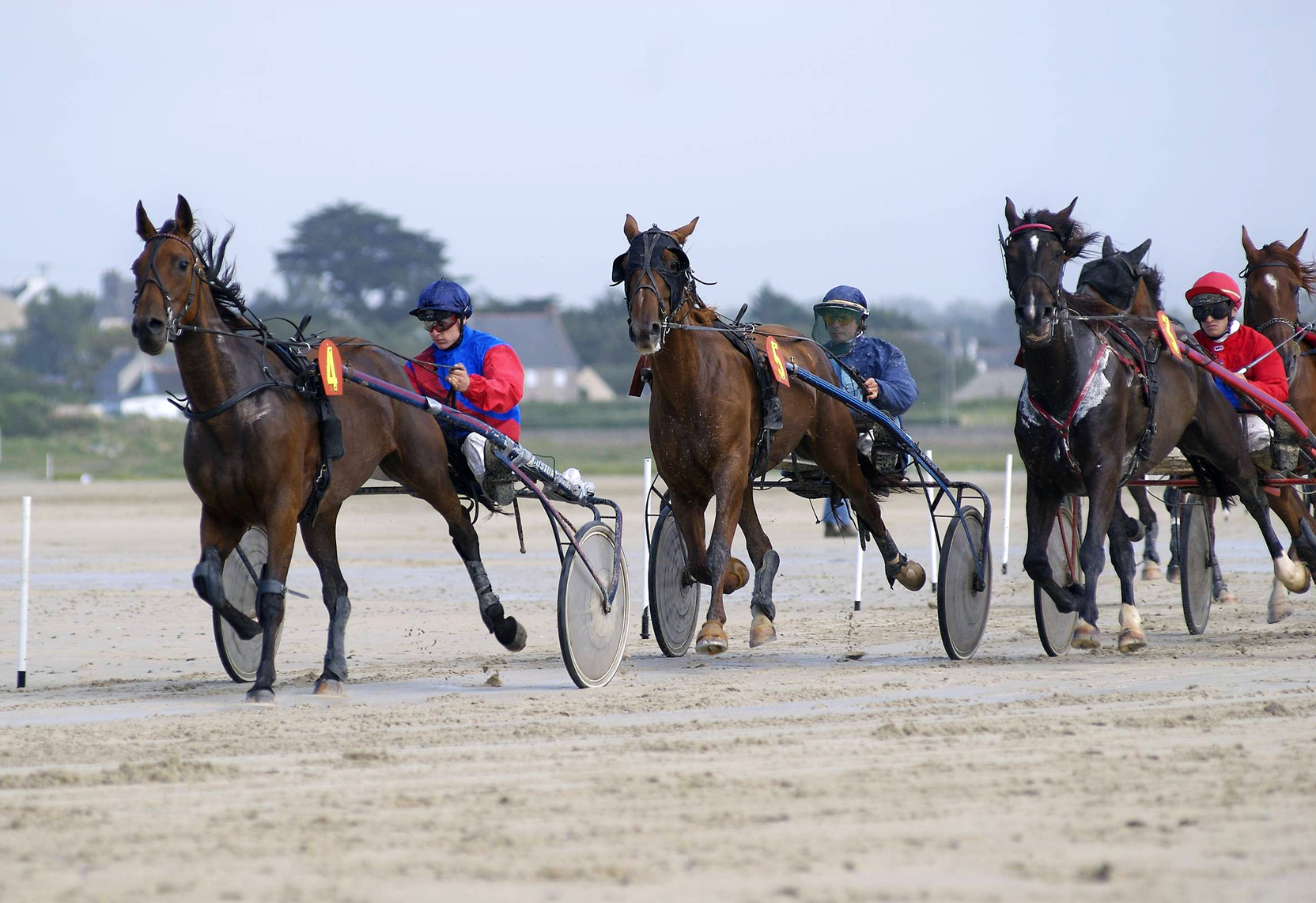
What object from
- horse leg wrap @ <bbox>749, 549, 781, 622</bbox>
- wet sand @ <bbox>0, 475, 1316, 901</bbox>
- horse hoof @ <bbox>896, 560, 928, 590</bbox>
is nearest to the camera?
wet sand @ <bbox>0, 475, 1316, 901</bbox>

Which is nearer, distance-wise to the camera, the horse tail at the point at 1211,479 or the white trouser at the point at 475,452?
the white trouser at the point at 475,452

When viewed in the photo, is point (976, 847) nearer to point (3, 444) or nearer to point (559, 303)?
point (3, 444)

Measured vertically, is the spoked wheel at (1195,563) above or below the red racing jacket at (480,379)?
below

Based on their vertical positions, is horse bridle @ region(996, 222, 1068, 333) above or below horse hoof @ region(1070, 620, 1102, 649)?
above

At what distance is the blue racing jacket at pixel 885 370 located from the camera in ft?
29.7

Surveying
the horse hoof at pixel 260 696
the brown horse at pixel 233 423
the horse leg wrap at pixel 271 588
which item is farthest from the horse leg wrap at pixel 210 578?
the horse hoof at pixel 260 696

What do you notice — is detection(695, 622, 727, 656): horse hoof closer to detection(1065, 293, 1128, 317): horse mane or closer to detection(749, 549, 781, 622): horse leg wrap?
detection(749, 549, 781, 622): horse leg wrap

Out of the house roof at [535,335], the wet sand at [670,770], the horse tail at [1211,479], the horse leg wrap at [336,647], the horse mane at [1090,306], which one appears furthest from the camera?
the house roof at [535,335]

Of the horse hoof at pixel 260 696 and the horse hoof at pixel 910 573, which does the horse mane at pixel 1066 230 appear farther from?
the horse hoof at pixel 260 696

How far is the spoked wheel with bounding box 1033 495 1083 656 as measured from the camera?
832cm

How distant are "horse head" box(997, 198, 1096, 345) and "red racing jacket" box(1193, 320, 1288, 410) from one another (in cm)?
212

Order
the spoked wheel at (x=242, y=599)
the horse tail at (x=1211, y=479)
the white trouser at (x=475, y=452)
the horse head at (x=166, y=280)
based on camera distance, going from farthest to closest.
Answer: the horse tail at (x=1211, y=479), the white trouser at (x=475, y=452), the spoked wheel at (x=242, y=599), the horse head at (x=166, y=280)

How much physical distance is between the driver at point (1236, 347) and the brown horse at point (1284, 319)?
0.17m

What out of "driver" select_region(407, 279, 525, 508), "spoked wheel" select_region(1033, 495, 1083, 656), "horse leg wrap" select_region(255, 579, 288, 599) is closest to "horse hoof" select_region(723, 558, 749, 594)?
"driver" select_region(407, 279, 525, 508)
